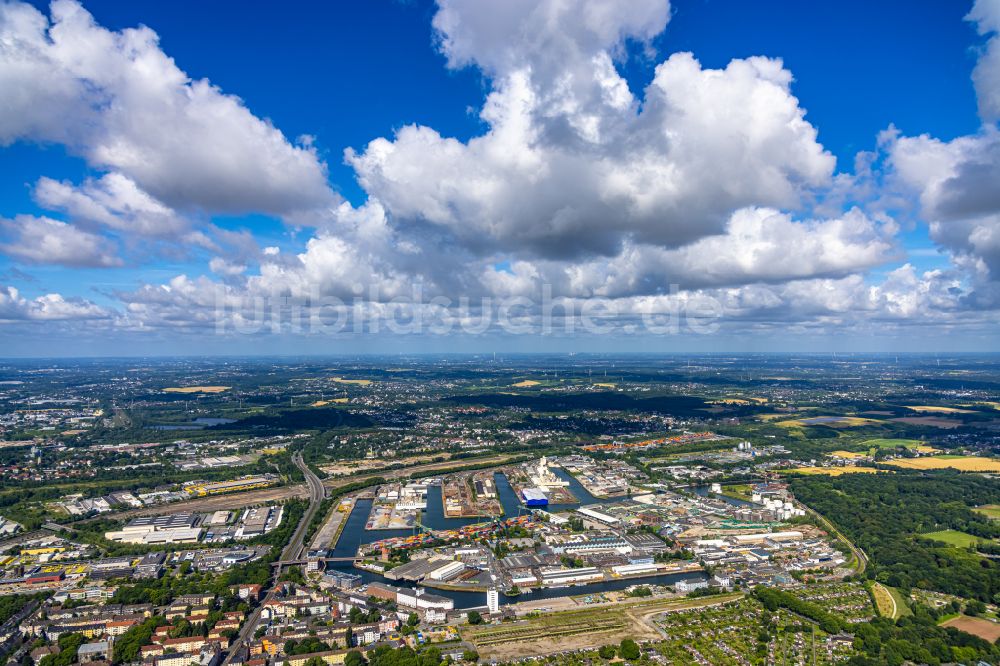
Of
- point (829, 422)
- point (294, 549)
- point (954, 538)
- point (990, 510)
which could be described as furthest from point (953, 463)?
point (294, 549)

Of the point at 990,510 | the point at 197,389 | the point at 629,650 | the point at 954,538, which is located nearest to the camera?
the point at 629,650

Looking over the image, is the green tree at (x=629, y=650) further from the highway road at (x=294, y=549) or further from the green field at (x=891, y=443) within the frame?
the green field at (x=891, y=443)

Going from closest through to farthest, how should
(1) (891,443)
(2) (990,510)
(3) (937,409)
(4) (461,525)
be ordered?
1. (4) (461,525)
2. (2) (990,510)
3. (1) (891,443)
4. (3) (937,409)

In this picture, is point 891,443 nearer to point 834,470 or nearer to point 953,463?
point 953,463

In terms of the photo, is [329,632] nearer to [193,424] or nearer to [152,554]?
[152,554]

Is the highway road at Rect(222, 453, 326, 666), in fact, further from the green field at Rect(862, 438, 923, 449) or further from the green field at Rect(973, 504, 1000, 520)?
the green field at Rect(862, 438, 923, 449)

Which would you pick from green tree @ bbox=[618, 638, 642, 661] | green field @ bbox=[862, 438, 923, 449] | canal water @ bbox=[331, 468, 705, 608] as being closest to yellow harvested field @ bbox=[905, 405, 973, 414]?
green field @ bbox=[862, 438, 923, 449]

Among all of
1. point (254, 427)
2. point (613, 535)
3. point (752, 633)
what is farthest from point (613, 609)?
point (254, 427)

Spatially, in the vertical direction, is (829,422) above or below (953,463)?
below
